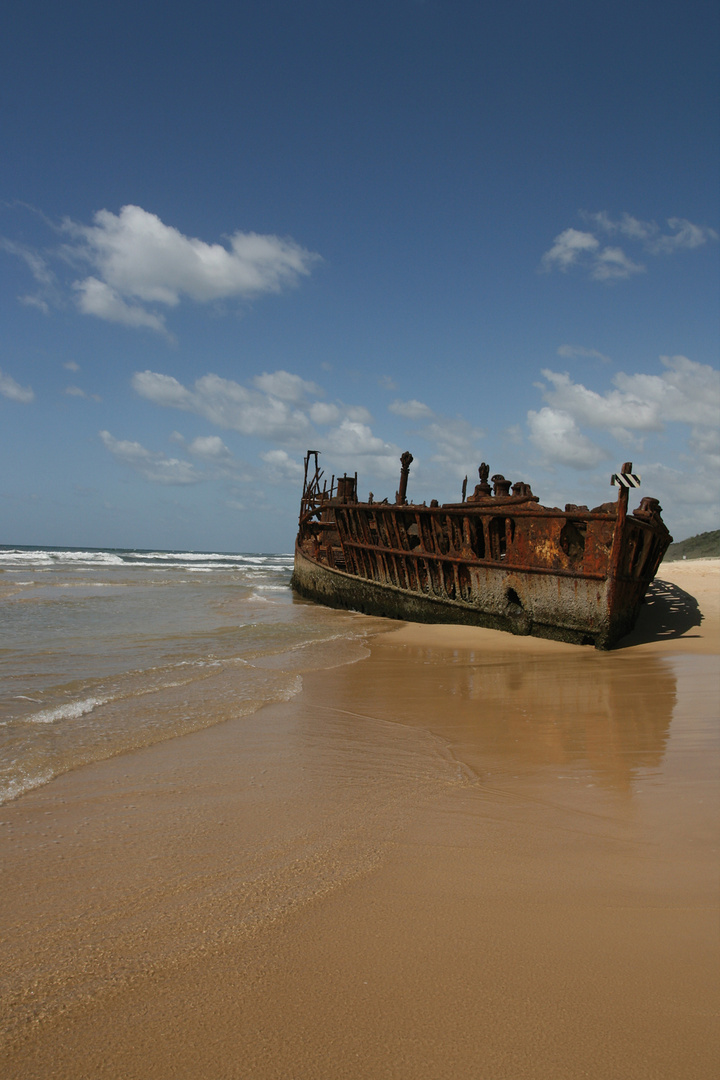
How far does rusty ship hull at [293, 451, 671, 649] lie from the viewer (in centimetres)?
906

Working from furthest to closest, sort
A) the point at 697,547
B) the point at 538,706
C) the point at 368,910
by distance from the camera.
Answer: the point at 697,547
the point at 538,706
the point at 368,910

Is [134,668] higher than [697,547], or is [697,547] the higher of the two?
[697,547]

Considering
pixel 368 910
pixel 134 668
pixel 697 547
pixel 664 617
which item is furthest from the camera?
pixel 697 547

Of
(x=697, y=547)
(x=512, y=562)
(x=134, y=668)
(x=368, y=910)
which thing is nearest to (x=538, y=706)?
(x=368, y=910)

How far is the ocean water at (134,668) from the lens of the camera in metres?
4.28

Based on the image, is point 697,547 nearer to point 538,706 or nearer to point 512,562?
point 512,562

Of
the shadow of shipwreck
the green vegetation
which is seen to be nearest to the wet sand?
the shadow of shipwreck

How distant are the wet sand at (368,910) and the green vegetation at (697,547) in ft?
125

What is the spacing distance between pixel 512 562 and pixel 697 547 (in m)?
35.4

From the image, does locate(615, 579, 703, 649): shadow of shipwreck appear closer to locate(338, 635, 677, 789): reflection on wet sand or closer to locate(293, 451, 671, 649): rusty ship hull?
locate(293, 451, 671, 649): rusty ship hull

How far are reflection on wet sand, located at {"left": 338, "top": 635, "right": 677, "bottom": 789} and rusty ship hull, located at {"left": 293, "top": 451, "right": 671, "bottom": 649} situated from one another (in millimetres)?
1014

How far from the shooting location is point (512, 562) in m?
10.1

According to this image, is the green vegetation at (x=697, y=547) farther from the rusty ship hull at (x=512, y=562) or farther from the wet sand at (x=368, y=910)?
the wet sand at (x=368, y=910)

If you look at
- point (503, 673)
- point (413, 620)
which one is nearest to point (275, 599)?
point (413, 620)
